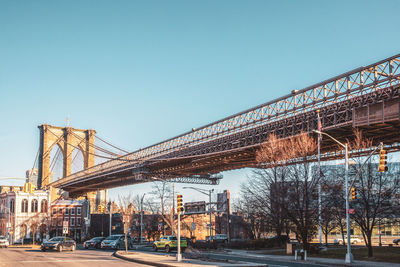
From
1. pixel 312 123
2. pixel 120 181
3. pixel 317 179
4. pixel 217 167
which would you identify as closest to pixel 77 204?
pixel 120 181

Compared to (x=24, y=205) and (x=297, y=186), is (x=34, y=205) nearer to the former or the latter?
(x=24, y=205)

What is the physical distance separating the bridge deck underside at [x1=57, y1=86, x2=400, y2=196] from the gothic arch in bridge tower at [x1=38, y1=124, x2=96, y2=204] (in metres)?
27.3

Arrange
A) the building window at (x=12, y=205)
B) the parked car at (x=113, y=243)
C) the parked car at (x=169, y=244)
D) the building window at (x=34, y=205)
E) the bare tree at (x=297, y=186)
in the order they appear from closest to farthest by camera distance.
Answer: the bare tree at (x=297, y=186) → the parked car at (x=169, y=244) → the parked car at (x=113, y=243) → the building window at (x=12, y=205) → the building window at (x=34, y=205)

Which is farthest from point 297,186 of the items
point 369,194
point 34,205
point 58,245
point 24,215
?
point 34,205

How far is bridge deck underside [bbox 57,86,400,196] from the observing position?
1497 inches

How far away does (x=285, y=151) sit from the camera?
37.6 metres

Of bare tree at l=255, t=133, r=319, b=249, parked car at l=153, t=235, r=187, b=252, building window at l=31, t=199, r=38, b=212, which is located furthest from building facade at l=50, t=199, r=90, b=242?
bare tree at l=255, t=133, r=319, b=249

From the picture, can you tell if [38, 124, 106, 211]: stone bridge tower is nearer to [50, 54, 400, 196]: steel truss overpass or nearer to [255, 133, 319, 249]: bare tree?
[50, 54, 400, 196]: steel truss overpass

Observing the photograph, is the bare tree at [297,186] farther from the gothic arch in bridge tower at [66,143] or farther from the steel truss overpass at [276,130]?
the gothic arch in bridge tower at [66,143]

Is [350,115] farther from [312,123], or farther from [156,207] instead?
[156,207]

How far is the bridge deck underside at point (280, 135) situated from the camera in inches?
1497

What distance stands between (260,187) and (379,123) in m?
11.3

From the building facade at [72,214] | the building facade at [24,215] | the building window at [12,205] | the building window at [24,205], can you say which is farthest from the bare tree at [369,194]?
the building window at [12,205]

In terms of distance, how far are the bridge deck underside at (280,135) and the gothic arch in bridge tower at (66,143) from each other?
89.5 ft
